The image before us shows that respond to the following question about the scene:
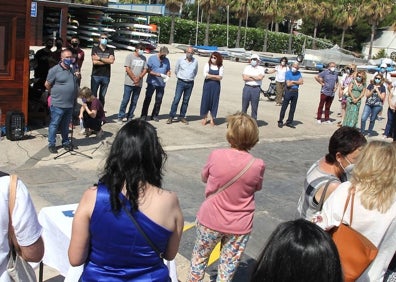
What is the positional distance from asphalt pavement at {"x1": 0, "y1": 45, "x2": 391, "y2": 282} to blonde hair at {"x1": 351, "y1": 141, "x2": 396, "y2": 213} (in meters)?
2.16

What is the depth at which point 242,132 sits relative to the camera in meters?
4.04

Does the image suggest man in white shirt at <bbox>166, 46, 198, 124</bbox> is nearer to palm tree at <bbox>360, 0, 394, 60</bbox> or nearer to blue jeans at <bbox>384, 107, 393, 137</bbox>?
blue jeans at <bbox>384, 107, 393, 137</bbox>

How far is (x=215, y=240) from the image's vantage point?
4.16m

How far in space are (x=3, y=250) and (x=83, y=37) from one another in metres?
35.3

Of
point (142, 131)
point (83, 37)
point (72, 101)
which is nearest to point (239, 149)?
point (142, 131)

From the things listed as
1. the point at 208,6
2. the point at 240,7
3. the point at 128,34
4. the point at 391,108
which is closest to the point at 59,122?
the point at 391,108

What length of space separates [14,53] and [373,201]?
797cm

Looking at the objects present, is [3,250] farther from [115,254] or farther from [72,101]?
[72,101]

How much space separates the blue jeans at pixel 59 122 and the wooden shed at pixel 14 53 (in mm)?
1238

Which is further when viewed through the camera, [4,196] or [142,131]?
[142,131]

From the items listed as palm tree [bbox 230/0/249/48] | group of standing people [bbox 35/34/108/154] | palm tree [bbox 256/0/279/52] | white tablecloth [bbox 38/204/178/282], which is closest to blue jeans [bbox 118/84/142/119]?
group of standing people [bbox 35/34/108/154]

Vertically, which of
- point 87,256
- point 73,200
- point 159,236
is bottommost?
point 73,200

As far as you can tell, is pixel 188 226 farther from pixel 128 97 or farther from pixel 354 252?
pixel 128 97

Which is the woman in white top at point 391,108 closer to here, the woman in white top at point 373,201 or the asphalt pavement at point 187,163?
the asphalt pavement at point 187,163
